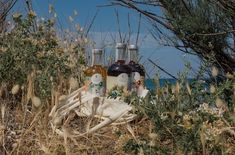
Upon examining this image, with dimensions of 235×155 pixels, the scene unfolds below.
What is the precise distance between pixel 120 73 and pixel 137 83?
13 cm

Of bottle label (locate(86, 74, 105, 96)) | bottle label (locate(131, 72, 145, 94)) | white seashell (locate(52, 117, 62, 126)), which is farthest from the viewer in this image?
bottle label (locate(131, 72, 145, 94))

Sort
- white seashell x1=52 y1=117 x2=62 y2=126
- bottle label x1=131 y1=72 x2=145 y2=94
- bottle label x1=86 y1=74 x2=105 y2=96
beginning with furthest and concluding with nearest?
bottle label x1=131 y1=72 x2=145 y2=94 < bottle label x1=86 y1=74 x2=105 y2=96 < white seashell x1=52 y1=117 x2=62 y2=126

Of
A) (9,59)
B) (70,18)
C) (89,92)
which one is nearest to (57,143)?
(89,92)

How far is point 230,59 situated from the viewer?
15.1 feet

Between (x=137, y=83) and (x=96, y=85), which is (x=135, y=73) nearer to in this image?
(x=137, y=83)

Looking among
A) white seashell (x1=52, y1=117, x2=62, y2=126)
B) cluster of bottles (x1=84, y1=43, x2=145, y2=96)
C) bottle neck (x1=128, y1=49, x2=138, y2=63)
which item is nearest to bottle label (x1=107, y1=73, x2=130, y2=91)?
cluster of bottles (x1=84, y1=43, x2=145, y2=96)

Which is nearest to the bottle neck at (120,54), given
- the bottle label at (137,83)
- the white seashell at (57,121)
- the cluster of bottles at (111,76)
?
the cluster of bottles at (111,76)

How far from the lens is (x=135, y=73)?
3031mm

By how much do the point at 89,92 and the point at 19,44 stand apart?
686 mm

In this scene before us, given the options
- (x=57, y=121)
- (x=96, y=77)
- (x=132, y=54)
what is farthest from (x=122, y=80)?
(x=57, y=121)

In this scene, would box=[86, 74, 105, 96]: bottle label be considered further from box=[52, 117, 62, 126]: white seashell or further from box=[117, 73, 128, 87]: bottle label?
box=[52, 117, 62, 126]: white seashell

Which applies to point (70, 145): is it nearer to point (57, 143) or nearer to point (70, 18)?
point (57, 143)

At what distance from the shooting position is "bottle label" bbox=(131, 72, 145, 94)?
2.94 meters

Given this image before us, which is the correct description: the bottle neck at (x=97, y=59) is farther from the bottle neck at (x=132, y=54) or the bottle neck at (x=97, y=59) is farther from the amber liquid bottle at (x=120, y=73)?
the bottle neck at (x=132, y=54)
